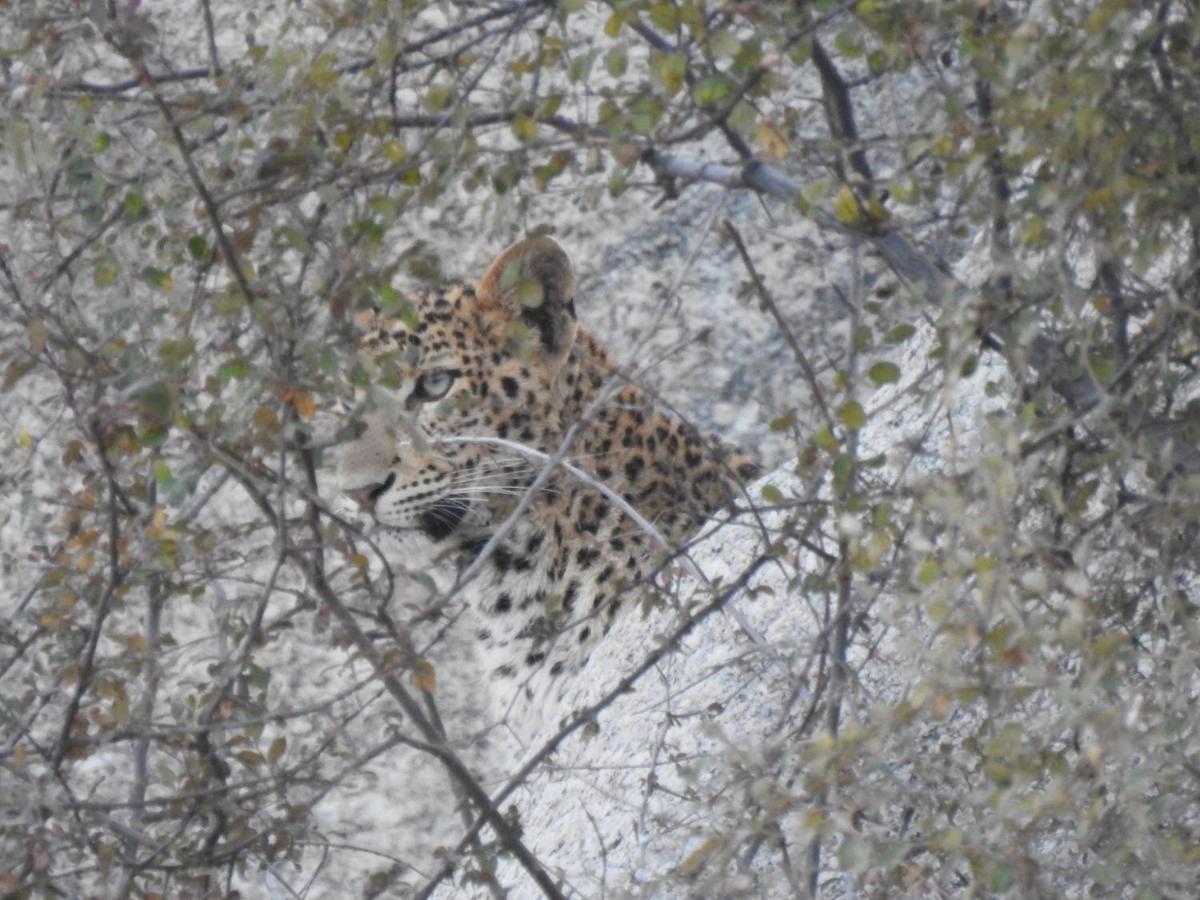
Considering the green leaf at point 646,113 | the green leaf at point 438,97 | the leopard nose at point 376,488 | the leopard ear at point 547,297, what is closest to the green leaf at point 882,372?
the green leaf at point 646,113

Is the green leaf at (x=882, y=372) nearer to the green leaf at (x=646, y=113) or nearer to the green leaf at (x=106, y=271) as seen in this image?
the green leaf at (x=646, y=113)

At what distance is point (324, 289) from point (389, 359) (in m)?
0.16

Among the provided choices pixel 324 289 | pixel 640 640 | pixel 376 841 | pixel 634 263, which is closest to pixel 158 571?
pixel 324 289

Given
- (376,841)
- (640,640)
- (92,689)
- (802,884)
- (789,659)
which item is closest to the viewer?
(802,884)

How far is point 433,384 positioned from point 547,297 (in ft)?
1.33

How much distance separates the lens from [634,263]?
27.3ft

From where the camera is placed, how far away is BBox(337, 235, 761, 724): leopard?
580cm

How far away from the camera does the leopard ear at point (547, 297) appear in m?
5.75

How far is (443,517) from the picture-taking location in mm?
5914

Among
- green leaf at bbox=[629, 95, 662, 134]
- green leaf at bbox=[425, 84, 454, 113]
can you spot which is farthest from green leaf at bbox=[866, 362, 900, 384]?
green leaf at bbox=[425, 84, 454, 113]

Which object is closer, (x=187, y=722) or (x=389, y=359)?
(x=389, y=359)

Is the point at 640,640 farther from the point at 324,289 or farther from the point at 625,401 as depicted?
the point at 324,289

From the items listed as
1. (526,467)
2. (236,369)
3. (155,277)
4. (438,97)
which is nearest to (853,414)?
(438,97)

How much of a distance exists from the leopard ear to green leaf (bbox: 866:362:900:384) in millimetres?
2587
